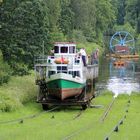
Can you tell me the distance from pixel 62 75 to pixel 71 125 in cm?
816

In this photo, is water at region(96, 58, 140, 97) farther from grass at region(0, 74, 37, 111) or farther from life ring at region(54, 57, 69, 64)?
life ring at region(54, 57, 69, 64)

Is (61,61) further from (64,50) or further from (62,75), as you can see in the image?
(64,50)

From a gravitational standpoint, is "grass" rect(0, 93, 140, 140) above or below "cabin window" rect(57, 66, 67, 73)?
below

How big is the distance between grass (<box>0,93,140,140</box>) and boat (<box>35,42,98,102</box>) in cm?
116

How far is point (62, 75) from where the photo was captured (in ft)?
108

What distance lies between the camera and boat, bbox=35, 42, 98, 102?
108ft

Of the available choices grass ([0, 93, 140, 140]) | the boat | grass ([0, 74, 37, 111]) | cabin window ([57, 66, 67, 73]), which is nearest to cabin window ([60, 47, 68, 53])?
the boat

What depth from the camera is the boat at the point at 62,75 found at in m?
33.0

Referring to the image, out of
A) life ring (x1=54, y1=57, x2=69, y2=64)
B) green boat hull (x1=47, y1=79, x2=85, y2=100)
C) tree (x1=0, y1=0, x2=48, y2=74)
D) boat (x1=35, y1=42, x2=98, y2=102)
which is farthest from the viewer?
tree (x1=0, y1=0, x2=48, y2=74)

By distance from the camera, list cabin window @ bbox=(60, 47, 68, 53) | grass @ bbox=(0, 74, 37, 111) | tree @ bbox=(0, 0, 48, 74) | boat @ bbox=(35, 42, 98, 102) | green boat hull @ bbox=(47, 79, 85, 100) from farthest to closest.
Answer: tree @ bbox=(0, 0, 48, 74) < cabin window @ bbox=(60, 47, 68, 53) < boat @ bbox=(35, 42, 98, 102) < green boat hull @ bbox=(47, 79, 85, 100) < grass @ bbox=(0, 74, 37, 111)

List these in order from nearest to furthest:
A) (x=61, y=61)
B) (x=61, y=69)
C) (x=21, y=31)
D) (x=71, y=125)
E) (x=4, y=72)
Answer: (x=71, y=125), (x=61, y=61), (x=61, y=69), (x=4, y=72), (x=21, y=31)

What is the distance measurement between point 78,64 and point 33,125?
35.1 ft

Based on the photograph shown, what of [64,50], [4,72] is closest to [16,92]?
[4,72]

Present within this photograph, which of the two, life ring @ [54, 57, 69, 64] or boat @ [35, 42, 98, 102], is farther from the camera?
life ring @ [54, 57, 69, 64]
